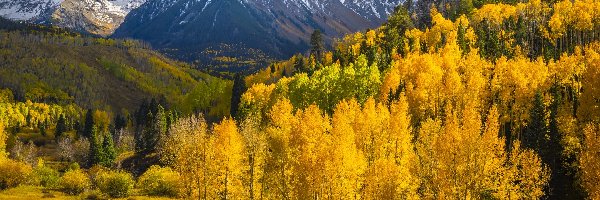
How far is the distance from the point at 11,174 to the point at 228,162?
6892 centimetres

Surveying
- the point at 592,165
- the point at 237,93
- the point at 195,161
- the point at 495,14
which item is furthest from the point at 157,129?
the point at 592,165

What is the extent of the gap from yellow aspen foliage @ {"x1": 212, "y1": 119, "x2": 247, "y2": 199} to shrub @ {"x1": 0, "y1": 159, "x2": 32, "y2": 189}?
64.7m

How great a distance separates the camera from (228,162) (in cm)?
6353

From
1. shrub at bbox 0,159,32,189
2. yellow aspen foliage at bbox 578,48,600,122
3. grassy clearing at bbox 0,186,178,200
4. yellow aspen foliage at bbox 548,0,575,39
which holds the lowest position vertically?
grassy clearing at bbox 0,186,178,200

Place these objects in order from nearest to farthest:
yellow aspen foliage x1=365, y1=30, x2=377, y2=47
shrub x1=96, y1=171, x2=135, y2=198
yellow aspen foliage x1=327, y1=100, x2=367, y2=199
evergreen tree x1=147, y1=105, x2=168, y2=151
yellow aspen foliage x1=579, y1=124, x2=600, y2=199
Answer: yellow aspen foliage x1=327, y1=100, x2=367, y2=199
yellow aspen foliage x1=579, y1=124, x2=600, y2=199
shrub x1=96, y1=171, x2=135, y2=198
evergreen tree x1=147, y1=105, x2=168, y2=151
yellow aspen foliage x1=365, y1=30, x2=377, y2=47

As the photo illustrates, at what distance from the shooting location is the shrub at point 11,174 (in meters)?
106

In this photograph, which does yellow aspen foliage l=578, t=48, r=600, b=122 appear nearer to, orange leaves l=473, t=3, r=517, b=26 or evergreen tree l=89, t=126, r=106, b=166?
orange leaves l=473, t=3, r=517, b=26

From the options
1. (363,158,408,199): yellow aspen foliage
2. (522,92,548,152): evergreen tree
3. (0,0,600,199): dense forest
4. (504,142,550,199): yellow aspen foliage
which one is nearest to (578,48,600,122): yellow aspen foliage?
(0,0,600,199): dense forest

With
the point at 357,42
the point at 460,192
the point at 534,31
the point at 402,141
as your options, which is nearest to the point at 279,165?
the point at 402,141

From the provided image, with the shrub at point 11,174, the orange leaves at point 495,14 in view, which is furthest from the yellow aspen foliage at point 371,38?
the shrub at point 11,174

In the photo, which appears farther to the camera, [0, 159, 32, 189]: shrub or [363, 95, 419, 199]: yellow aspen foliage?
[0, 159, 32, 189]: shrub

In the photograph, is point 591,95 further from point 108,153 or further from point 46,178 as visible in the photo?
point 108,153

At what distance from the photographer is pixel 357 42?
182 m

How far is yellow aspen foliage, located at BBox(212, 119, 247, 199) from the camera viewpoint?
209 feet
